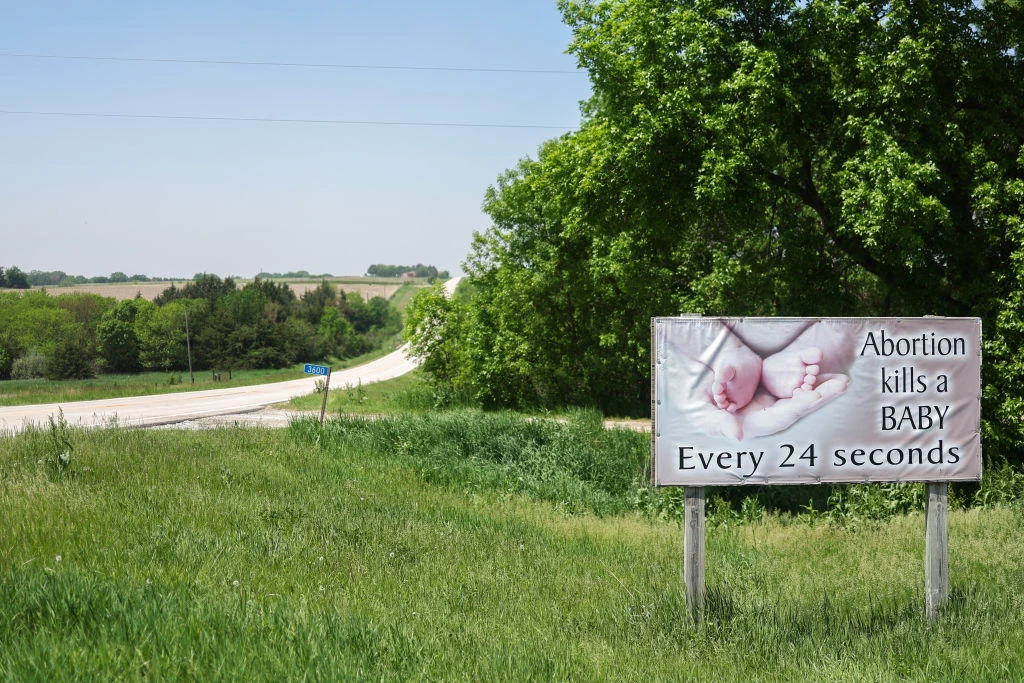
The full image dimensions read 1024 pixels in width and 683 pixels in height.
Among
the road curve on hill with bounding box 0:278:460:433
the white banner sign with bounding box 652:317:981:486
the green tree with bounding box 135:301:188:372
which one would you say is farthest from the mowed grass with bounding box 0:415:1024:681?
the green tree with bounding box 135:301:188:372

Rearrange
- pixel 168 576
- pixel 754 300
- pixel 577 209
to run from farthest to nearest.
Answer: pixel 577 209, pixel 754 300, pixel 168 576

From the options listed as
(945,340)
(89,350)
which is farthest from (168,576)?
(89,350)

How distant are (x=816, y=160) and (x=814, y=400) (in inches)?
604

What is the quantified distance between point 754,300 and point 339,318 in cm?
11075

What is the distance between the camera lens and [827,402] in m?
6.00

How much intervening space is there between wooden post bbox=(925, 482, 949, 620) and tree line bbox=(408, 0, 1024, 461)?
28.3 ft

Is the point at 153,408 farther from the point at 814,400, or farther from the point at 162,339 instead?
the point at 162,339

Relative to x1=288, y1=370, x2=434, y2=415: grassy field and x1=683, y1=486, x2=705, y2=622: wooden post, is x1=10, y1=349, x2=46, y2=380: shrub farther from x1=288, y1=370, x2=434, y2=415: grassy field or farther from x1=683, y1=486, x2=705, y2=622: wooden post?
x1=683, y1=486, x2=705, y2=622: wooden post

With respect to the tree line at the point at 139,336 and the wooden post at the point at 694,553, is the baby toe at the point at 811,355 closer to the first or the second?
the wooden post at the point at 694,553

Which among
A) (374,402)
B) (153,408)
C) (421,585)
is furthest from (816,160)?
(153,408)

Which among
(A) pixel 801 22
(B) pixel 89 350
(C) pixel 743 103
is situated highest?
(A) pixel 801 22

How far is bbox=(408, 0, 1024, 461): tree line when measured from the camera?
1386 cm

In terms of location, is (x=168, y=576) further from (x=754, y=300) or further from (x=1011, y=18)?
(x=754, y=300)

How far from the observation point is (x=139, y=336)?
100062mm
